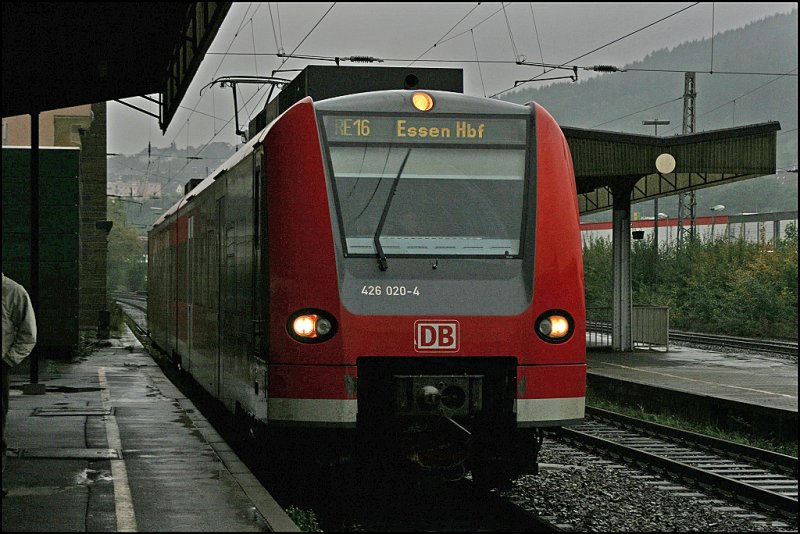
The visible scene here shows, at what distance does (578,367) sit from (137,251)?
107848 millimetres

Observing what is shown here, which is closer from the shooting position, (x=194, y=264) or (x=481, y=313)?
(x=481, y=313)

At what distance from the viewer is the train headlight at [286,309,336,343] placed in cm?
855

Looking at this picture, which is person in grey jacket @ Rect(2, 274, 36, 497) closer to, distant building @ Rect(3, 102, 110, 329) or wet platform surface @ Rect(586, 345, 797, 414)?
wet platform surface @ Rect(586, 345, 797, 414)

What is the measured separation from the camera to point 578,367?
8.88 meters

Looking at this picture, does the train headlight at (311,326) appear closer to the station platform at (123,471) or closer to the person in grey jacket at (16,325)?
the station platform at (123,471)

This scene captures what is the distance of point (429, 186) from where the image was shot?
29.4 feet

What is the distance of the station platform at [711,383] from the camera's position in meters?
14.5

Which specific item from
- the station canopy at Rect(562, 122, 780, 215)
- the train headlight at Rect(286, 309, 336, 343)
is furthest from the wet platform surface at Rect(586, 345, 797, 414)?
the train headlight at Rect(286, 309, 336, 343)

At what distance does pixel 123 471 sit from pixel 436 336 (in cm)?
288

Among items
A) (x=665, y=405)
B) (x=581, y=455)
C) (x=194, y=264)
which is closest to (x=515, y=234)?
(x=581, y=455)

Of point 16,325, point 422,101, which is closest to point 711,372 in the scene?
point 422,101

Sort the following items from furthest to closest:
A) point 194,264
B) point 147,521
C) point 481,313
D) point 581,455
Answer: point 194,264 → point 581,455 → point 481,313 → point 147,521

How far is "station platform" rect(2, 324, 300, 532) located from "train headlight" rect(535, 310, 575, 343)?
2.21 m

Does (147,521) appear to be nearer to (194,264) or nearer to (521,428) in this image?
(521,428)
